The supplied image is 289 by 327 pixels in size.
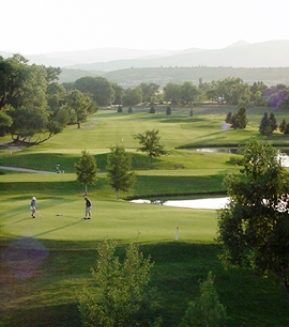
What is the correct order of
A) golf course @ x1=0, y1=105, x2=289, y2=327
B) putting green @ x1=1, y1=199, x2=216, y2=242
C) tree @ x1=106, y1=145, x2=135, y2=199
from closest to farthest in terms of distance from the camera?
golf course @ x1=0, y1=105, x2=289, y2=327
putting green @ x1=1, y1=199, x2=216, y2=242
tree @ x1=106, y1=145, x2=135, y2=199

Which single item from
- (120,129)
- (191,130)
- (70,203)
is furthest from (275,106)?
(70,203)

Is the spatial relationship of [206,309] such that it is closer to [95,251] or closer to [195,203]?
[95,251]

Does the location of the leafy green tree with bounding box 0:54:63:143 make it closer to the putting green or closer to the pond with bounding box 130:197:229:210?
the pond with bounding box 130:197:229:210

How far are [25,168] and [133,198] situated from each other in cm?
1775

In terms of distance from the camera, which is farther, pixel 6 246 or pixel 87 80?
pixel 87 80

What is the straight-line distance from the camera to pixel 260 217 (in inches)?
612

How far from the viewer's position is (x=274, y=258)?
50.3ft

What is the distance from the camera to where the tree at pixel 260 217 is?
601 inches

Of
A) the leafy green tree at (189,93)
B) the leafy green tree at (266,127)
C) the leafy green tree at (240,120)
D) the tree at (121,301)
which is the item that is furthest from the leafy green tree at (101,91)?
the tree at (121,301)

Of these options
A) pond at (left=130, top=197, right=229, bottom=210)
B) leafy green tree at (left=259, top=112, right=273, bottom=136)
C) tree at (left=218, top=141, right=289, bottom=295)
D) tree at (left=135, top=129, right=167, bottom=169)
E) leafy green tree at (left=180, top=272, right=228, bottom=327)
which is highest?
tree at (left=218, top=141, right=289, bottom=295)

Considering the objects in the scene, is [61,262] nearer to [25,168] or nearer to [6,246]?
[6,246]

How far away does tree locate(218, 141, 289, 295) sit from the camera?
50.1ft

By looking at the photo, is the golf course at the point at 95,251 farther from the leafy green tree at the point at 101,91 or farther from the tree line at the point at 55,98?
the leafy green tree at the point at 101,91

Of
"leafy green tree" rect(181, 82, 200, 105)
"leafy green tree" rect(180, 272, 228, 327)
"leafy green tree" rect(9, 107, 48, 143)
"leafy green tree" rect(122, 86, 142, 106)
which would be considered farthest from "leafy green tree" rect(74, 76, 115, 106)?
"leafy green tree" rect(180, 272, 228, 327)
